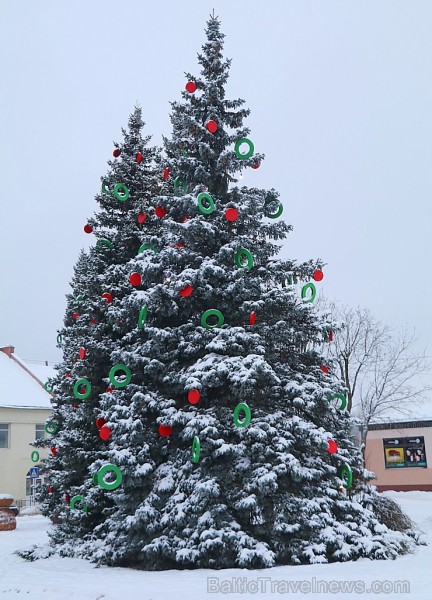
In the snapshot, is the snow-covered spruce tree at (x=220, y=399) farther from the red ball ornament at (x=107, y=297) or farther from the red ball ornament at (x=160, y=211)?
the red ball ornament at (x=107, y=297)

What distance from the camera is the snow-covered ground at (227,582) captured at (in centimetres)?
786

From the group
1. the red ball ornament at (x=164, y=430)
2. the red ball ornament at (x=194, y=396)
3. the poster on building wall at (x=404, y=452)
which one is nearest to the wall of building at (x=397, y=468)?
the poster on building wall at (x=404, y=452)

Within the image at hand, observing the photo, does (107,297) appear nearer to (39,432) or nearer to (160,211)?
(160,211)

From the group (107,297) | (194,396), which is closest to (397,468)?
(107,297)

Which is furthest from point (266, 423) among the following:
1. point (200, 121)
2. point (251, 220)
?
point (200, 121)

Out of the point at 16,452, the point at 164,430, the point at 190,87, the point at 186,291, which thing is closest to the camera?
the point at 164,430

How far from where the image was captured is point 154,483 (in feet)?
35.0

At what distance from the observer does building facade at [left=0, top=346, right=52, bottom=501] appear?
35438 mm

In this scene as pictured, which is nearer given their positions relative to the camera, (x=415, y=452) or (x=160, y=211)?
(x=160, y=211)

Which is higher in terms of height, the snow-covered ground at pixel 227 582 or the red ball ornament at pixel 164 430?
the red ball ornament at pixel 164 430

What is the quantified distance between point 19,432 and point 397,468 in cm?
2197

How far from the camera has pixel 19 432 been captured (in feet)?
119

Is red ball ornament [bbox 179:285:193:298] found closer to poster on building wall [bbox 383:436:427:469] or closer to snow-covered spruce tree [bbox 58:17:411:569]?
snow-covered spruce tree [bbox 58:17:411:569]

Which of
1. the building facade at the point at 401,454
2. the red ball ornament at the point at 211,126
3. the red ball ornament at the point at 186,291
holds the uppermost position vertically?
the red ball ornament at the point at 211,126
